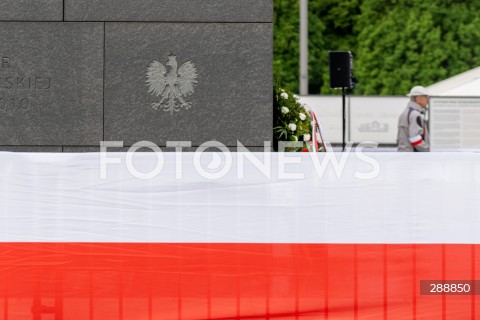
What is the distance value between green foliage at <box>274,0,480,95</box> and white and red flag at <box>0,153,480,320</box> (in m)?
36.9

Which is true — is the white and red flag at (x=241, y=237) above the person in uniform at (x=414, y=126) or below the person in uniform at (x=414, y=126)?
below

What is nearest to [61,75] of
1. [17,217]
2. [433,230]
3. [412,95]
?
[17,217]

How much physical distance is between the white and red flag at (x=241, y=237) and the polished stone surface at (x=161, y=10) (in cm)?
277

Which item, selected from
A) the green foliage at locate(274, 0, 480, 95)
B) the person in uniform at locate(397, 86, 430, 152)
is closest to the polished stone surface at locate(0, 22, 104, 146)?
the person in uniform at locate(397, 86, 430, 152)

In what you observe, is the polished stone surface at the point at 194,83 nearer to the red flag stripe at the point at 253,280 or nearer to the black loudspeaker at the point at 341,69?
the red flag stripe at the point at 253,280

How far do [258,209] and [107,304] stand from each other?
2.87ft

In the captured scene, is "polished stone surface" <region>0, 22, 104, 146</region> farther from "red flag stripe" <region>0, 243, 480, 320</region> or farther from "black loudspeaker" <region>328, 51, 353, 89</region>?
"black loudspeaker" <region>328, 51, 353, 89</region>

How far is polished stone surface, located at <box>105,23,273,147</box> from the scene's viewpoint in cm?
878

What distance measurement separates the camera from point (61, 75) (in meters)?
8.80

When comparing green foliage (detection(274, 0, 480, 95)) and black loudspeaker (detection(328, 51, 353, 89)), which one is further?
green foliage (detection(274, 0, 480, 95))

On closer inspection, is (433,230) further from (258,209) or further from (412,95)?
(412,95)

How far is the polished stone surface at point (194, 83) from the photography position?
8.78 metres

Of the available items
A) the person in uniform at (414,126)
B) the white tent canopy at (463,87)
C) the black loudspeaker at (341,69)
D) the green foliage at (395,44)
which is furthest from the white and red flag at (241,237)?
the green foliage at (395,44)

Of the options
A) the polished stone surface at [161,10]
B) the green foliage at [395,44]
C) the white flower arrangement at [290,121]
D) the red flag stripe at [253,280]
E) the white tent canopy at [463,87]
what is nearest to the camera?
the red flag stripe at [253,280]
